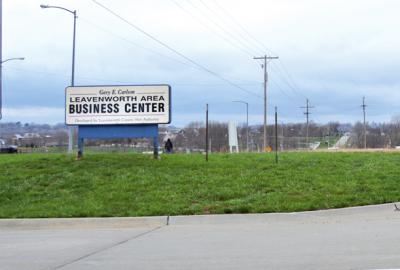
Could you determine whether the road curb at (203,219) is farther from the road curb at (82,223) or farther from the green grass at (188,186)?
the green grass at (188,186)

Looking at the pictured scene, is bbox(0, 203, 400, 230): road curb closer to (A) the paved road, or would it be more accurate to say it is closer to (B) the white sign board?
(A) the paved road

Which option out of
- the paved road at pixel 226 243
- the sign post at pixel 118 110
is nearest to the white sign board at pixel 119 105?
the sign post at pixel 118 110

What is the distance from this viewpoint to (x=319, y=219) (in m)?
12.5

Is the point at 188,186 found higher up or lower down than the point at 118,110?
lower down

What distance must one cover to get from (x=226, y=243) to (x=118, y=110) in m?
12.1

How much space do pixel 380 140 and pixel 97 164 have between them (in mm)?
93692

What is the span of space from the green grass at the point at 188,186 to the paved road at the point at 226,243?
2.48 feet

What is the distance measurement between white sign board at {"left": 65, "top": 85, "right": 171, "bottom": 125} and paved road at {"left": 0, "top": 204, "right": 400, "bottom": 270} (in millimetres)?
8789

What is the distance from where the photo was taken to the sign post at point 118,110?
2106 centimetres

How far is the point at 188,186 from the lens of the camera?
609 inches

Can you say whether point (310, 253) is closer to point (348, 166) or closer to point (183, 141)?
point (348, 166)

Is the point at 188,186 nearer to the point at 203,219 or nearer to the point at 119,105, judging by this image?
the point at 203,219

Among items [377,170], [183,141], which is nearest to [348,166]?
[377,170]

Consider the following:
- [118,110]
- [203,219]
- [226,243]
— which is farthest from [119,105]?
[226,243]
